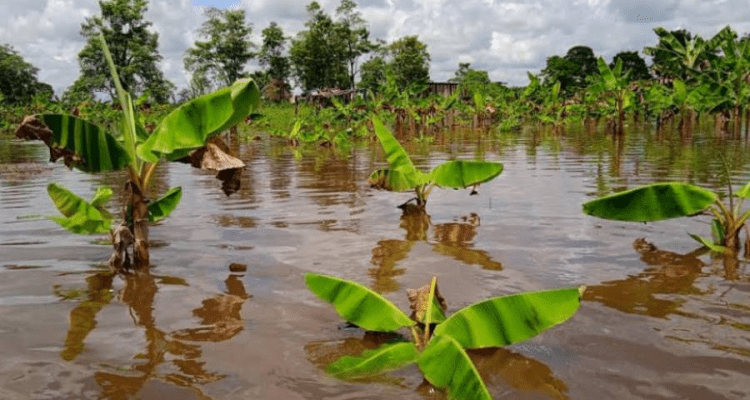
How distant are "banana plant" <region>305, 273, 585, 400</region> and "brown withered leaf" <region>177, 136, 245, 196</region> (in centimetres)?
110

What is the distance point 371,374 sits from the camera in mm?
1733

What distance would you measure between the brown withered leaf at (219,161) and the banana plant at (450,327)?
3.61 feet

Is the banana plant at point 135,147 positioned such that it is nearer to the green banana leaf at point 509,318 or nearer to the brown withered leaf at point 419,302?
the brown withered leaf at point 419,302

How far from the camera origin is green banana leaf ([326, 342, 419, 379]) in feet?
5.53

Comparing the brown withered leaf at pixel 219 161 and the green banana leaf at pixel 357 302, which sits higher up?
the brown withered leaf at pixel 219 161

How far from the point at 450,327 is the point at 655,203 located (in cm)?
154

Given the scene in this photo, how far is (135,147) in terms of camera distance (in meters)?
2.94

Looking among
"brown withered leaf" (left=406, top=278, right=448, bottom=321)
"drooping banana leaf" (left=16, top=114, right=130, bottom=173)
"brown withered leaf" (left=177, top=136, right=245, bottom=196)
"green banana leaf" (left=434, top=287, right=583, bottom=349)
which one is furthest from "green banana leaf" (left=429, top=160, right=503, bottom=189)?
"green banana leaf" (left=434, top=287, right=583, bottom=349)

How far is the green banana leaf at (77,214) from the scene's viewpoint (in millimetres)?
2961

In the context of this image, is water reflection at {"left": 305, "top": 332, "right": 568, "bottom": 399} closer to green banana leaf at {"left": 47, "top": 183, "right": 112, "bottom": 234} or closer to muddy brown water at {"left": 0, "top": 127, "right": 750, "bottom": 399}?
muddy brown water at {"left": 0, "top": 127, "right": 750, "bottom": 399}

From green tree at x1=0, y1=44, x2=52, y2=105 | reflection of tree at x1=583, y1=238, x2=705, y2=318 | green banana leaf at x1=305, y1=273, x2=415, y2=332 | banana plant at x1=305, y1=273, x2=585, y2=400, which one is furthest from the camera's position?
green tree at x1=0, y1=44, x2=52, y2=105

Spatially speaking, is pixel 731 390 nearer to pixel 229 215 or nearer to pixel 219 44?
pixel 229 215

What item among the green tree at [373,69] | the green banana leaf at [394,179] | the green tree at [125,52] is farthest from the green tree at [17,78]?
the green banana leaf at [394,179]

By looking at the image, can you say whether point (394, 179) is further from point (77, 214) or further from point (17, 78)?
point (17, 78)
